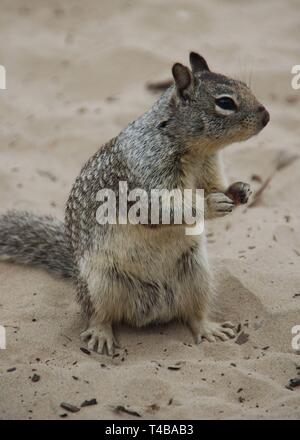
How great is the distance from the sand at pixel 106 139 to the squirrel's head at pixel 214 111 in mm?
1069

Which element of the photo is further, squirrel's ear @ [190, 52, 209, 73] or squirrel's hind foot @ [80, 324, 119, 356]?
squirrel's ear @ [190, 52, 209, 73]

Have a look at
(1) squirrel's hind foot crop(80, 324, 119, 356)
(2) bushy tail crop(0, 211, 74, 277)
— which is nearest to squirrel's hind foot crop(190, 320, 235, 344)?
(1) squirrel's hind foot crop(80, 324, 119, 356)

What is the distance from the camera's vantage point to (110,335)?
4.54 metres

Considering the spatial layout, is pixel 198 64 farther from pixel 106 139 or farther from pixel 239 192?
pixel 106 139

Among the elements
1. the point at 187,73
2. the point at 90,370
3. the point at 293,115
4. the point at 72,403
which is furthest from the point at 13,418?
the point at 293,115

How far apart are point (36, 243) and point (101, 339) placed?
1.02 metres

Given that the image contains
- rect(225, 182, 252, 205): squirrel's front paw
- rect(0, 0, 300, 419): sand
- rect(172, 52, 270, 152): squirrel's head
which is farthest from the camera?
rect(225, 182, 252, 205): squirrel's front paw

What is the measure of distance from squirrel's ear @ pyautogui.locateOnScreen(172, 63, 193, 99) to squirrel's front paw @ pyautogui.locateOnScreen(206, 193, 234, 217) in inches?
23.4

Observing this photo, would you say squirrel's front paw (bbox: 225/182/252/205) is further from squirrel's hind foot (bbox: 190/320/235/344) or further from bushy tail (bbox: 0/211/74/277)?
bushy tail (bbox: 0/211/74/277)

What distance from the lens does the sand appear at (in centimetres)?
395

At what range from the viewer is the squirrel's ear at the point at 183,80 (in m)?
4.45

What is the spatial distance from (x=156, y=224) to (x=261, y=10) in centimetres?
528

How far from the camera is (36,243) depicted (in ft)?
17.2

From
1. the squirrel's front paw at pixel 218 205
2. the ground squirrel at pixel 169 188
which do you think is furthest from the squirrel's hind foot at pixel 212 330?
the squirrel's front paw at pixel 218 205
